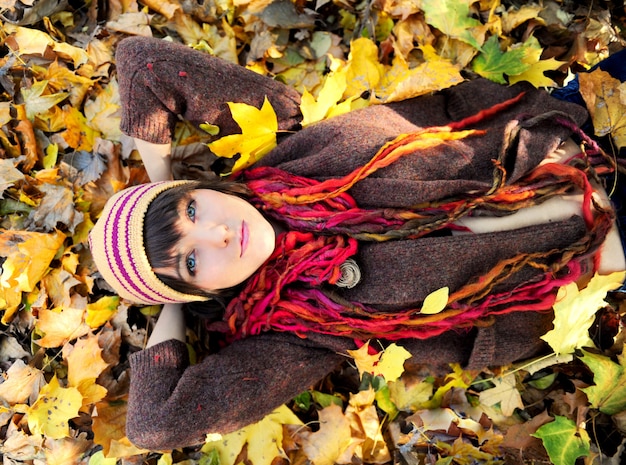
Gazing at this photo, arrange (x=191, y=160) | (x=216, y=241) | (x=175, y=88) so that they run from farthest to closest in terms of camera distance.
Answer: (x=191, y=160) < (x=175, y=88) < (x=216, y=241)

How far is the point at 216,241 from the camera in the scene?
156 centimetres

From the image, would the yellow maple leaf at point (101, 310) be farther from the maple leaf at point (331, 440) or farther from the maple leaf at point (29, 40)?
the maple leaf at point (29, 40)

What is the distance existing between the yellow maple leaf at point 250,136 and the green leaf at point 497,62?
2.96 ft

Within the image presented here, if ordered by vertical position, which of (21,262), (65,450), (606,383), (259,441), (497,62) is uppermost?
(497,62)

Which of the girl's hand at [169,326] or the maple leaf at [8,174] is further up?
the maple leaf at [8,174]

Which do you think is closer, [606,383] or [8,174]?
[606,383]

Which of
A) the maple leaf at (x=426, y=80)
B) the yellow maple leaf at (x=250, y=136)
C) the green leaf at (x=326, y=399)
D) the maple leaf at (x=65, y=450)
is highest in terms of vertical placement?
the maple leaf at (x=426, y=80)

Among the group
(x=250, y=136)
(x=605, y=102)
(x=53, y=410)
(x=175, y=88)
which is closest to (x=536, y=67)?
(x=605, y=102)

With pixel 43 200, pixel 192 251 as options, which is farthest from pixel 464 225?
pixel 43 200

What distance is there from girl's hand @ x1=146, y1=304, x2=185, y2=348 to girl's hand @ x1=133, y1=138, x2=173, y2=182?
0.52 meters

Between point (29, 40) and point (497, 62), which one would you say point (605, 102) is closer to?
point (497, 62)

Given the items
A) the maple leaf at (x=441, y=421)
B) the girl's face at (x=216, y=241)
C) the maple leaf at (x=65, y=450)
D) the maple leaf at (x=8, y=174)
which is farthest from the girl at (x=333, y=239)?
the maple leaf at (x=8, y=174)

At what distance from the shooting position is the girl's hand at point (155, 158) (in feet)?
6.30

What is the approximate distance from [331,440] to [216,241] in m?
0.92
